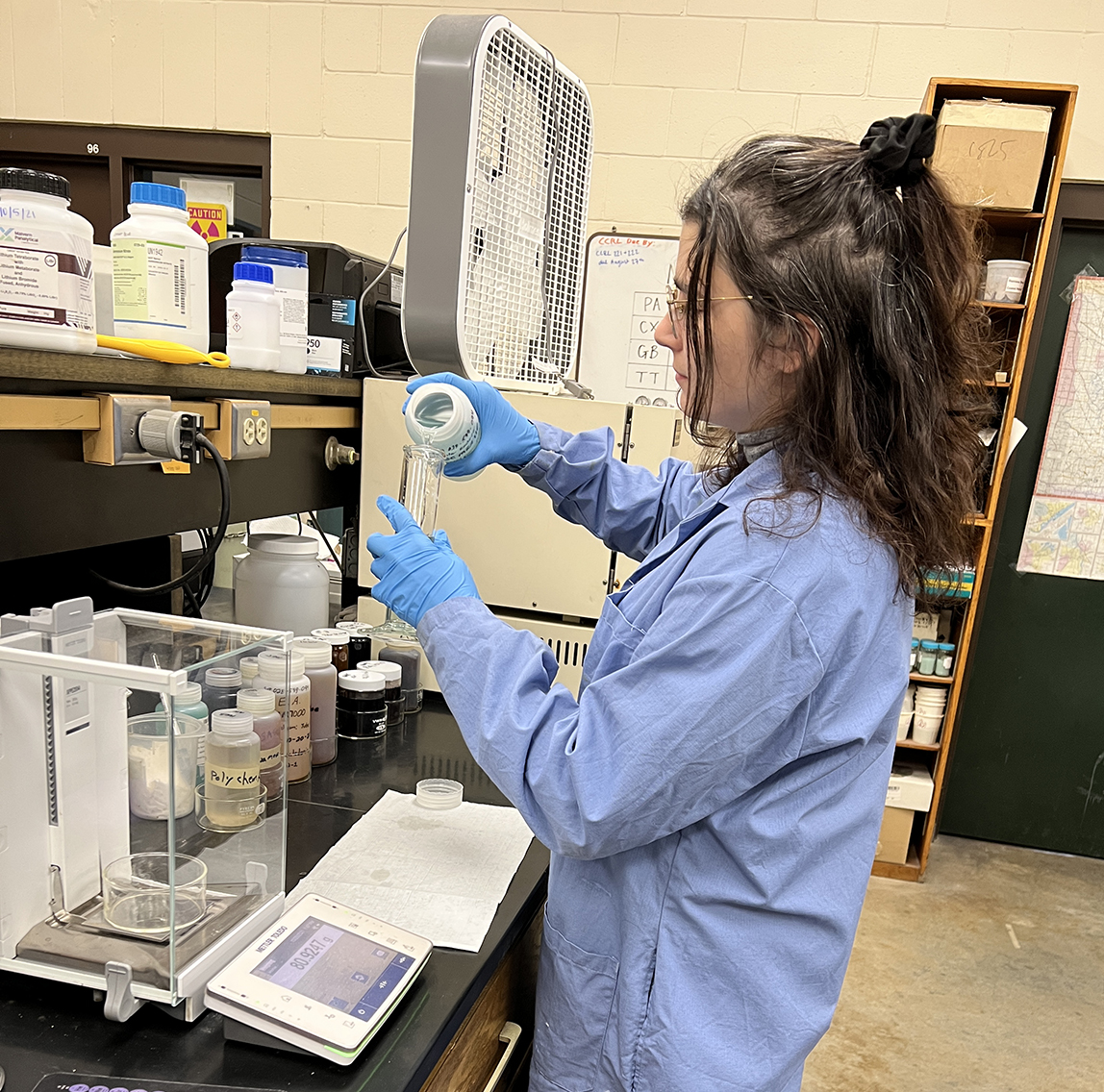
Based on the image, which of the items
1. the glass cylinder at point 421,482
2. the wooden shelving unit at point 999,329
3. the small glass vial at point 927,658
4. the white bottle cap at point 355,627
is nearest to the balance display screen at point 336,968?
the glass cylinder at point 421,482

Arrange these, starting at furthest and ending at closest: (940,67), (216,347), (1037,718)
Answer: (1037,718)
(940,67)
(216,347)

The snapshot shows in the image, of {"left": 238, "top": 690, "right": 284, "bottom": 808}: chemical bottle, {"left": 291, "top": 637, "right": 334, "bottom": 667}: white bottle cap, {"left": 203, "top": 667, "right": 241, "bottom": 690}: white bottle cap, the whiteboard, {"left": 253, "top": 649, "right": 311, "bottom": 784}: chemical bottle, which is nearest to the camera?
{"left": 203, "top": 667, "right": 241, "bottom": 690}: white bottle cap

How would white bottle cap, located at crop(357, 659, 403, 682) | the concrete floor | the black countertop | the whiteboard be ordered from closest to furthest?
the black countertop < white bottle cap, located at crop(357, 659, 403, 682) < the concrete floor < the whiteboard

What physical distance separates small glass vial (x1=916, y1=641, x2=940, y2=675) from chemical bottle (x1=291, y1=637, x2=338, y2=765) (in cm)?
207

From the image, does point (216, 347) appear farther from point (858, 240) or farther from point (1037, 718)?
point (1037, 718)

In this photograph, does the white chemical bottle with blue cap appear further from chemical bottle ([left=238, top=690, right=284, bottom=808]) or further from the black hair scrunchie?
the black hair scrunchie

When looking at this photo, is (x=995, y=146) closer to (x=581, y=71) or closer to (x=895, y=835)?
(x=581, y=71)

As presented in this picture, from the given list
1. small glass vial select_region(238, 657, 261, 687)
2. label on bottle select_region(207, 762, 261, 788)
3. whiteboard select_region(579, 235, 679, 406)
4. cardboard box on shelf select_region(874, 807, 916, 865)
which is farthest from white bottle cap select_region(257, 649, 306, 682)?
cardboard box on shelf select_region(874, 807, 916, 865)

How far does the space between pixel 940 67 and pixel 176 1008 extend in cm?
294

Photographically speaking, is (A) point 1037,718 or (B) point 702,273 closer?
(B) point 702,273

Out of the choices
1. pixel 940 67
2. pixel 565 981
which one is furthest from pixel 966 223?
pixel 940 67

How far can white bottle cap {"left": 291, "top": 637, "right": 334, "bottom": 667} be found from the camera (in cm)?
126

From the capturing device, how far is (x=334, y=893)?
0.94m

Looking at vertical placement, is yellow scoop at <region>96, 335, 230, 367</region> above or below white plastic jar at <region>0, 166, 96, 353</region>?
below
